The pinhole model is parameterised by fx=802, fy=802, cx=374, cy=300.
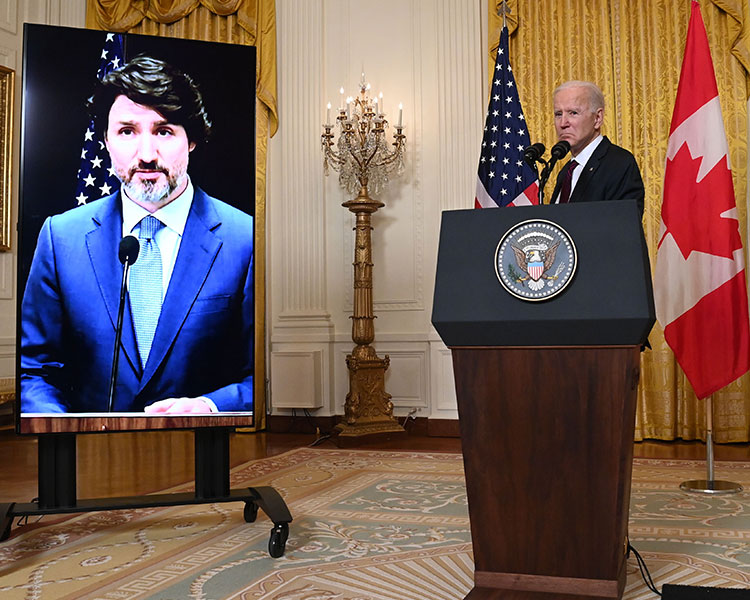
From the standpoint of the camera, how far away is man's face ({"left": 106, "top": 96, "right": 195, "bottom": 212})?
3.06 metres

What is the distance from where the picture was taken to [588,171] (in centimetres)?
282

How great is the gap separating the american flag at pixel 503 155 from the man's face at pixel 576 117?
8.60ft

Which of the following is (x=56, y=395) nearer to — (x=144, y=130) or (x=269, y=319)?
(x=144, y=130)

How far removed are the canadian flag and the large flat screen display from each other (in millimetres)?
2457

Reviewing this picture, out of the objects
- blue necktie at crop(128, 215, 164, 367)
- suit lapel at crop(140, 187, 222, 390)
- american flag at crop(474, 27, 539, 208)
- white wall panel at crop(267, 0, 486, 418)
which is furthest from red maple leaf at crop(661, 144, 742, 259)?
blue necktie at crop(128, 215, 164, 367)

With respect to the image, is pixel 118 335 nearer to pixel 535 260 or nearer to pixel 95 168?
pixel 95 168

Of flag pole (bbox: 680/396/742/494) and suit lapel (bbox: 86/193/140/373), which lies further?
flag pole (bbox: 680/396/742/494)

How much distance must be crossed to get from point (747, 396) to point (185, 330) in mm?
4373

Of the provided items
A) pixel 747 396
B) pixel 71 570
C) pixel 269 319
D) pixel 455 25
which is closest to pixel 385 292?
pixel 269 319

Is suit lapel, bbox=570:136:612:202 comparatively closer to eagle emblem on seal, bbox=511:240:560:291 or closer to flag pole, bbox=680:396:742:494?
eagle emblem on seal, bbox=511:240:560:291

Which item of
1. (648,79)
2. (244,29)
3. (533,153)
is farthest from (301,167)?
(533,153)

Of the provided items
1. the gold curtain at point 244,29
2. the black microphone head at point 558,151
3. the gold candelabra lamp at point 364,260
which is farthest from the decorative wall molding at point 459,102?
the black microphone head at point 558,151

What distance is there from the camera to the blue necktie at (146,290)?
3024 mm

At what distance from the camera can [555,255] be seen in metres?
2.14
